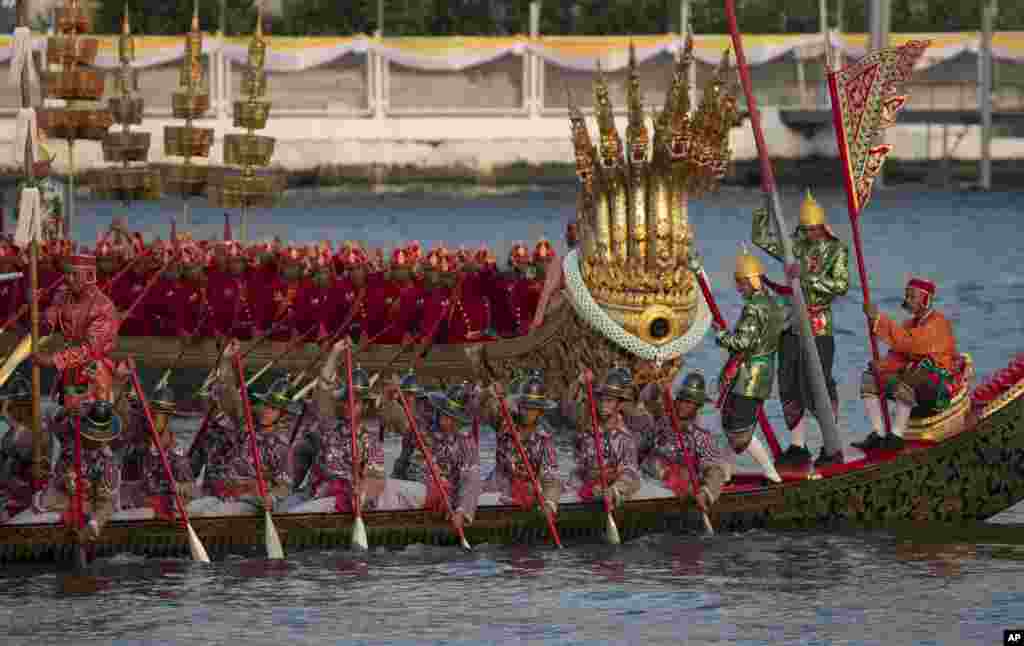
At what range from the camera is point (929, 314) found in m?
20.4

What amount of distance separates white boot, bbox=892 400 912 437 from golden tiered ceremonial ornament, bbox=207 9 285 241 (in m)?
13.2

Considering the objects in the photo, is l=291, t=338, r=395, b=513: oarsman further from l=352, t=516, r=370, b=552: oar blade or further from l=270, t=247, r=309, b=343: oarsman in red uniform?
l=270, t=247, r=309, b=343: oarsman in red uniform

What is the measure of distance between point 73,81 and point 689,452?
49.3 ft

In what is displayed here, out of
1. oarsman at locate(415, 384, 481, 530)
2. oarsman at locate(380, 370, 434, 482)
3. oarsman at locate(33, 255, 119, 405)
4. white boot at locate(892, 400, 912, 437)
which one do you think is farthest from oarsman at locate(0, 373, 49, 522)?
white boot at locate(892, 400, 912, 437)

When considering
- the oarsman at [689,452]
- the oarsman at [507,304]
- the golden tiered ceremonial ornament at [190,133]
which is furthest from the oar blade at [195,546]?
the golden tiered ceremonial ornament at [190,133]

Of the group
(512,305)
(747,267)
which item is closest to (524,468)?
(747,267)

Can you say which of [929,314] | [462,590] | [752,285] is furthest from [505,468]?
[929,314]

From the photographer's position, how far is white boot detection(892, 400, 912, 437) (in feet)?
67.4

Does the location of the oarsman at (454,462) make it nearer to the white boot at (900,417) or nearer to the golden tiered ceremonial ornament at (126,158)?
the white boot at (900,417)

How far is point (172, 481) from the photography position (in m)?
18.6

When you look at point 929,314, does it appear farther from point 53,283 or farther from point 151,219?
point 151,219

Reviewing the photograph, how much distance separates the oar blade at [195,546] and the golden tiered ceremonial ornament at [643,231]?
754cm

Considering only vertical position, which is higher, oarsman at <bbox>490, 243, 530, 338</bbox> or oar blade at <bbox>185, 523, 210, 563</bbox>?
oarsman at <bbox>490, 243, 530, 338</bbox>

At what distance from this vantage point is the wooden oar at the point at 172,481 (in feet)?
60.8
